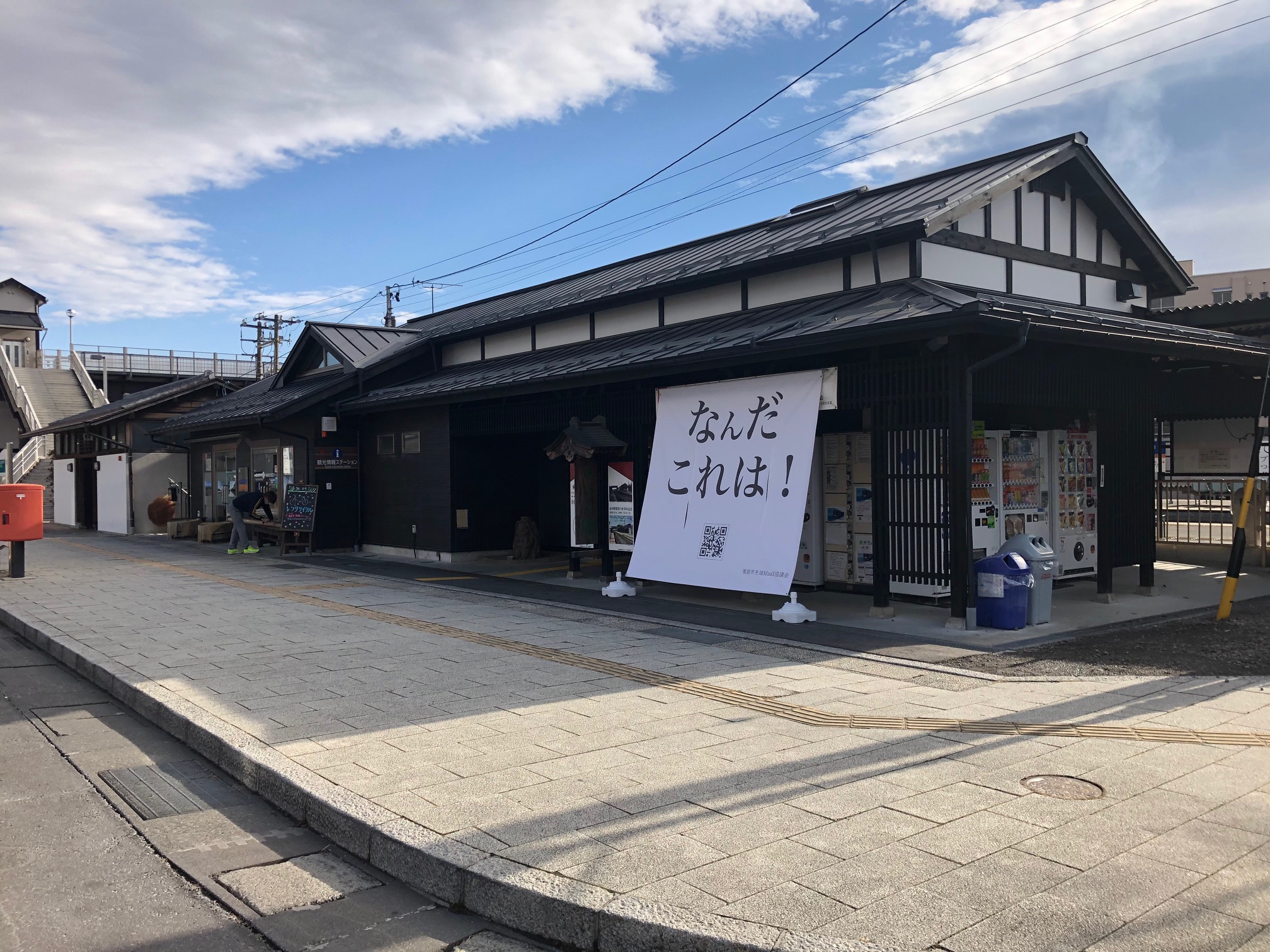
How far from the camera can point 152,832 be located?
16.5 feet

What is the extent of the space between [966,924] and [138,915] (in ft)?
11.3

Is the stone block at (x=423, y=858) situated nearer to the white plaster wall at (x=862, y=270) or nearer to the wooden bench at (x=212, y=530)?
the white plaster wall at (x=862, y=270)

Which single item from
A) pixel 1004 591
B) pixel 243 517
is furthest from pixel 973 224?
pixel 243 517

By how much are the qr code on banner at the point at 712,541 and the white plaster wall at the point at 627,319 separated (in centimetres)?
429

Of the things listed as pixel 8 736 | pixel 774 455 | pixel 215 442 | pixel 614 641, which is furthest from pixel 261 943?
pixel 215 442

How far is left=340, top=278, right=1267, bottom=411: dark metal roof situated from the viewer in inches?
374

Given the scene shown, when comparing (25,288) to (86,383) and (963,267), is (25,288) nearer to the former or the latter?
(86,383)

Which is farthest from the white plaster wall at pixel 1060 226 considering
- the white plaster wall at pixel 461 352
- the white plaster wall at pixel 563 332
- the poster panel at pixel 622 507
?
the white plaster wall at pixel 461 352

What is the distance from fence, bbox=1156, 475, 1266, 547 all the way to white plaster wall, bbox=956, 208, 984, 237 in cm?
759

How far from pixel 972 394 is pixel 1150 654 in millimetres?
3051

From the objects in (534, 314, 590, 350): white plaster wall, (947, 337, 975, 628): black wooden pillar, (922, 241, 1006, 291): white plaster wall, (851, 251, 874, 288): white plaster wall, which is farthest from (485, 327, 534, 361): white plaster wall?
(947, 337, 975, 628): black wooden pillar

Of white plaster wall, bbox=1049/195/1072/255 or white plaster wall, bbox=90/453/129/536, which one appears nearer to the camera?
white plaster wall, bbox=1049/195/1072/255

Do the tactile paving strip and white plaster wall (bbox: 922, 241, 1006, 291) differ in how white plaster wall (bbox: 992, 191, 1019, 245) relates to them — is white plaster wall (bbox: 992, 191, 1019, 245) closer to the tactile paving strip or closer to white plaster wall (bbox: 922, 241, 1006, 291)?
white plaster wall (bbox: 922, 241, 1006, 291)

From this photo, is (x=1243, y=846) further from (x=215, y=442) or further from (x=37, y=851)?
(x=215, y=442)
